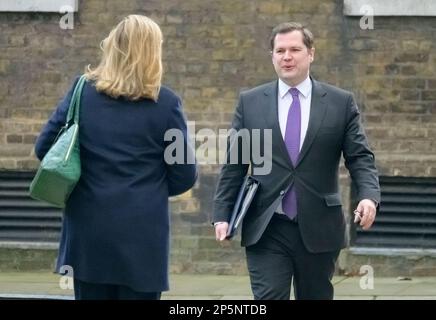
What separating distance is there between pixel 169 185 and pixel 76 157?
499 mm

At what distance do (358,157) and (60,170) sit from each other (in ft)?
5.67

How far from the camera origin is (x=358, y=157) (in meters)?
6.47

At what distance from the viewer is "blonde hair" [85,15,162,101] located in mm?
5750

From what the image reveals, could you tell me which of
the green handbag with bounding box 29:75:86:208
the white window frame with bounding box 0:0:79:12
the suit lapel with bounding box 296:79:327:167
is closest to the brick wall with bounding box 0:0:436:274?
the white window frame with bounding box 0:0:79:12

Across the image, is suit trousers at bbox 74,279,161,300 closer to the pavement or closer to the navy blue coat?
the navy blue coat

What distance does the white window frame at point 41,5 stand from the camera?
10.9 meters

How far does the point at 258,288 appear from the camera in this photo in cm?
632

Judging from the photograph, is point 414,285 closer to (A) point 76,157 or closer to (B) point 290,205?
(B) point 290,205

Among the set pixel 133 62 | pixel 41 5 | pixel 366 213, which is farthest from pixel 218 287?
pixel 133 62

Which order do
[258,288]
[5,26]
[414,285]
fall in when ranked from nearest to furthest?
[258,288] < [414,285] < [5,26]

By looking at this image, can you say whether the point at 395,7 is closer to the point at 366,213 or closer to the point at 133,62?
the point at 366,213

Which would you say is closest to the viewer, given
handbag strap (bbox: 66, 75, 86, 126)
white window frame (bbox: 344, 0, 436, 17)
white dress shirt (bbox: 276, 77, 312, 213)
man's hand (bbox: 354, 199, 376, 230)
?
handbag strap (bbox: 66, 75, 86, 126)

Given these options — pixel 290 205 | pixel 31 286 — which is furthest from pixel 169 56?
pixel 290 205

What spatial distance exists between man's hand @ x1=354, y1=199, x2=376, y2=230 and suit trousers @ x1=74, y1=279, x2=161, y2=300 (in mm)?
1165
